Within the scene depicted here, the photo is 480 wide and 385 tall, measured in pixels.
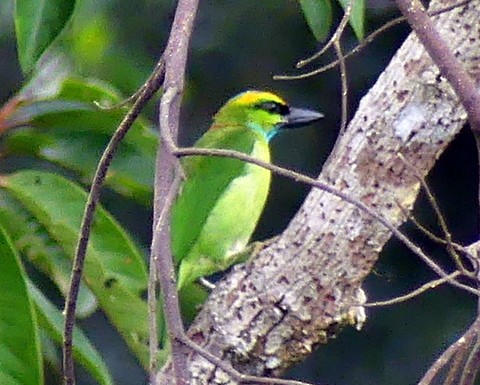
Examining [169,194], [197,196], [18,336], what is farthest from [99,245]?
[169,194]

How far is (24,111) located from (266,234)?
84.4 inches

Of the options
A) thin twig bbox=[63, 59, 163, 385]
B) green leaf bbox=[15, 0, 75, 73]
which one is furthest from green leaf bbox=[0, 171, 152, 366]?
thin twig bbox=[63, 59, 163, 385]

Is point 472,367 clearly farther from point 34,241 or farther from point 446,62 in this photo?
point 34,241

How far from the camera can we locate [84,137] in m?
2.22

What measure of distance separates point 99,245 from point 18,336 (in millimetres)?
487

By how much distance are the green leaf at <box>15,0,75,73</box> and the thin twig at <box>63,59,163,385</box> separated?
0.51 m

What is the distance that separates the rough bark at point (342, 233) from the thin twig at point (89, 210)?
93 cm

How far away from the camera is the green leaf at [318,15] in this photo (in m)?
1.89

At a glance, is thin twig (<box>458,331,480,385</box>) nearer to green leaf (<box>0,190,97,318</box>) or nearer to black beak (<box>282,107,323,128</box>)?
green leaf (<box>0,190,97,318</box>)

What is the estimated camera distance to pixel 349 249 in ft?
6.97

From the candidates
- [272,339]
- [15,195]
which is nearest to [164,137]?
[15,195]

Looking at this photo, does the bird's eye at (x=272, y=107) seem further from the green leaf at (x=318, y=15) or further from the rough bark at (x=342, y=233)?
the green leaf at (x=318, y=15)

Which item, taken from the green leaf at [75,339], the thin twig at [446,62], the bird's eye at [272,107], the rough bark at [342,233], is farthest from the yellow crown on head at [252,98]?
the thin twig at [446,62]

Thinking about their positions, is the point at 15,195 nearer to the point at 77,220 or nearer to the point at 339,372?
the point at 77,220
